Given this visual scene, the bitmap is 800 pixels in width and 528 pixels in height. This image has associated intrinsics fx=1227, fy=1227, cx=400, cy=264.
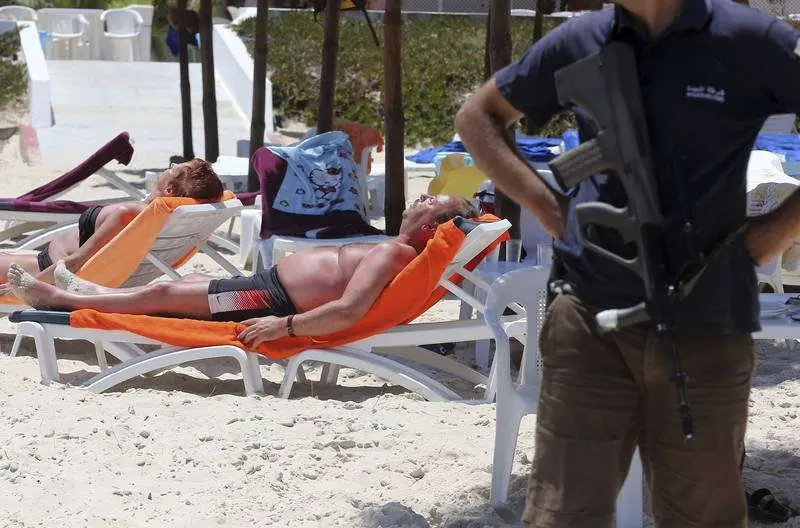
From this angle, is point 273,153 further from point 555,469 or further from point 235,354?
point 555,469

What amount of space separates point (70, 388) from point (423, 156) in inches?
258

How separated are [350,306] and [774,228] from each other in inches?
103

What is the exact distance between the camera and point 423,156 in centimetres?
1100

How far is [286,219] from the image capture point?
21.9 feet

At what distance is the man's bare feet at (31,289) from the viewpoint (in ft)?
16.9

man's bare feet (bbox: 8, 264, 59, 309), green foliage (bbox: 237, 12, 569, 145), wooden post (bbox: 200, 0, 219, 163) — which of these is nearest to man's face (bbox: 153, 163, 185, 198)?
man's bare feet (bbox: 8, 264, 59, 309)

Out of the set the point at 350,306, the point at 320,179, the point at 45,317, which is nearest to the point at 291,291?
the point at 350,306

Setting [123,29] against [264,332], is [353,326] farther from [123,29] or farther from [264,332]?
[123,29]

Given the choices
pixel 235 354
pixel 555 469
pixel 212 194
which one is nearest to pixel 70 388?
pixel 235 354

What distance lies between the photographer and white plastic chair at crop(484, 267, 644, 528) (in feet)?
11.1

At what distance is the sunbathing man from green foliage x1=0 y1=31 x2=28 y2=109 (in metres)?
9.46

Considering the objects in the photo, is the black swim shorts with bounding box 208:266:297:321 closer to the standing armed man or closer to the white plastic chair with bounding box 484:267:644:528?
the white plastic chair with bounding box 484:267:644:528

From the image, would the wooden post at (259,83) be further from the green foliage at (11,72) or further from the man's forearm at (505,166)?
the man's forearm at (505,166)

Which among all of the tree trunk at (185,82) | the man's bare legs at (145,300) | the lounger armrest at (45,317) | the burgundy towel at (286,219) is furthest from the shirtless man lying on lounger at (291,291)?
the tree trunk at (185,82)
